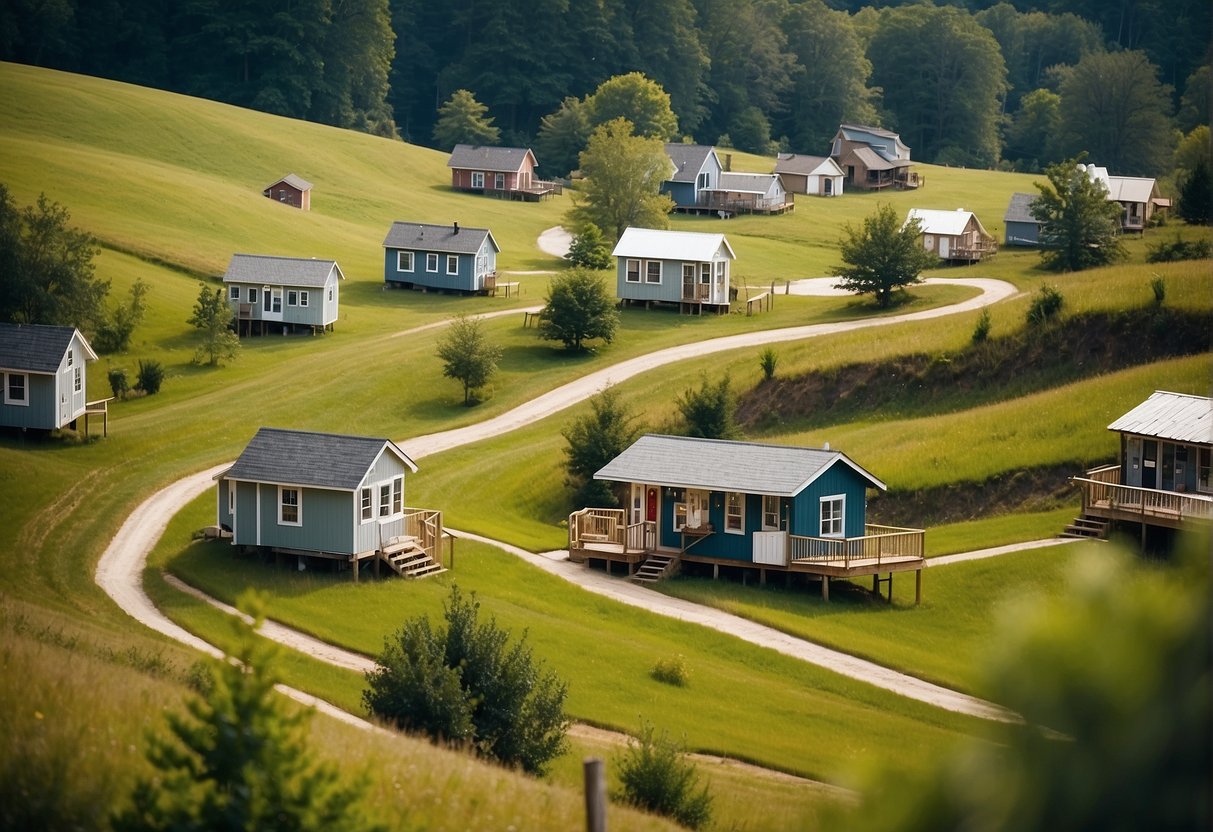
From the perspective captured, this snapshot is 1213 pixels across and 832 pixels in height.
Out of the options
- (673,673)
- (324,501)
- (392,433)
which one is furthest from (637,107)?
(673,673)

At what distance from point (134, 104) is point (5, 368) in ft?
240

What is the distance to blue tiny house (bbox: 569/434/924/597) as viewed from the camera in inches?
1804

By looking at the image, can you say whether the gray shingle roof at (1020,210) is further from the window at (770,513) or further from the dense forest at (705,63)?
the window at (770,513)

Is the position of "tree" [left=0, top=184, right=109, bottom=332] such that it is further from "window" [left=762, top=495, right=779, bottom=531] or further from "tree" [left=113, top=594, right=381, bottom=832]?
"tree" [left=113, top=594, right=381, bottom=832]

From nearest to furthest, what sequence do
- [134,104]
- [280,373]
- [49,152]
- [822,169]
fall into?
[280,373] < [49,152] < [134,104] < [822,169]

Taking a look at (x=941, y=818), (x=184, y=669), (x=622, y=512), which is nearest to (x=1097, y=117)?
(x=622, y=512)

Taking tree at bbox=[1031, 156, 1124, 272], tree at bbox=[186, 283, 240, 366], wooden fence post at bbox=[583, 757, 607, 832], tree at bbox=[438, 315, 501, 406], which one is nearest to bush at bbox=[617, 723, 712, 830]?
wooden fence post at bbox=[583, 757, 607, 832]

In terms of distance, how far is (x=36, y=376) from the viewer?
5797cm

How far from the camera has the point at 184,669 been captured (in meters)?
29.6

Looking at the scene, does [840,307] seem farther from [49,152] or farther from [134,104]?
[134,104]

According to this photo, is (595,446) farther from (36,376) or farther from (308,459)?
(36,376)

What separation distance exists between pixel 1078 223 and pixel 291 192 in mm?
55118

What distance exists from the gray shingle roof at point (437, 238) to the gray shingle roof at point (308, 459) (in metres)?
43.7

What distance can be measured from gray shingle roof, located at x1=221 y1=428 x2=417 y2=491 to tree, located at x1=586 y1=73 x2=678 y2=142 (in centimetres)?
9473
